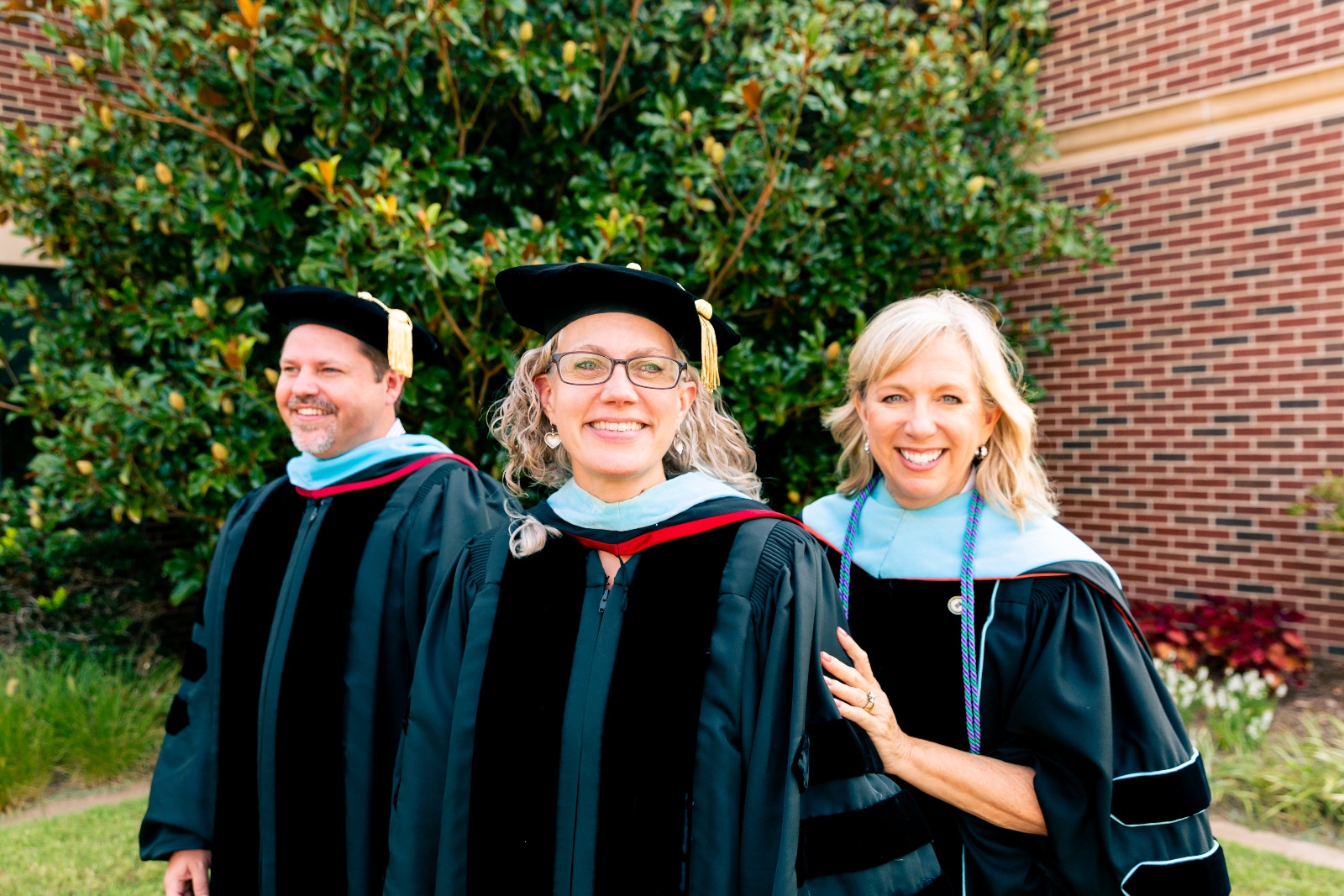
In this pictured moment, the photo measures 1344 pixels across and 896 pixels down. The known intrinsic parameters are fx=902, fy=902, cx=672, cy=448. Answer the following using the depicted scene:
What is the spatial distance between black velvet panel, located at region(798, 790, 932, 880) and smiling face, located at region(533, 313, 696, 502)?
0.69m

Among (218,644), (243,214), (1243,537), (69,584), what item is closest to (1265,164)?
(1243,537)

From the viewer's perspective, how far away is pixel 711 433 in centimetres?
196

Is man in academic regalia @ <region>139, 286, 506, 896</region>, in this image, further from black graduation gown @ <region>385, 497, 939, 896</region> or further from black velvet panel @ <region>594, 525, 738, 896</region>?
black velvet panel @ <region>594, 525, 738, 896</region>

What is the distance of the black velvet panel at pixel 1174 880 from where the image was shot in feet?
5.51

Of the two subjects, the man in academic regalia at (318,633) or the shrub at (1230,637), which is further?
the shrub at (1230,637)

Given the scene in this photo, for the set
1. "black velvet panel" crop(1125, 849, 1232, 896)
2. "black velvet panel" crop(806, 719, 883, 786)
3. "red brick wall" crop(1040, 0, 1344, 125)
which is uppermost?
"red brick wall" crop(1040, 0, 1344, 125)

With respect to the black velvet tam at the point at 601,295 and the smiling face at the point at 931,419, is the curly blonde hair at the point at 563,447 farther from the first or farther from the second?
the smiling face at the point at 931,419

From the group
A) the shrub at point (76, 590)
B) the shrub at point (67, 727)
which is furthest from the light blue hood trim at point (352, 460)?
the shrub at point (76, 590)

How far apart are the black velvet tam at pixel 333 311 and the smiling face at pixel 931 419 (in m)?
1.42

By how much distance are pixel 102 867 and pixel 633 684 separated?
3.48m

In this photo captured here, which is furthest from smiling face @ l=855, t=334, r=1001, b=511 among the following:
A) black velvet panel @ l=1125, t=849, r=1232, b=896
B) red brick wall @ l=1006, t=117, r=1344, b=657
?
red brick wall @ l=1006, t=117, r=1344, b=657

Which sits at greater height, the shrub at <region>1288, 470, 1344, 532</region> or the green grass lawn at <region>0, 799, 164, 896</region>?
the shrub at <region>1288, 470, 1344, 532</region>

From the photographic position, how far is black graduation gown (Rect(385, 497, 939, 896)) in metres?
1.51

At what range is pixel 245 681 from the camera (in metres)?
2.44
